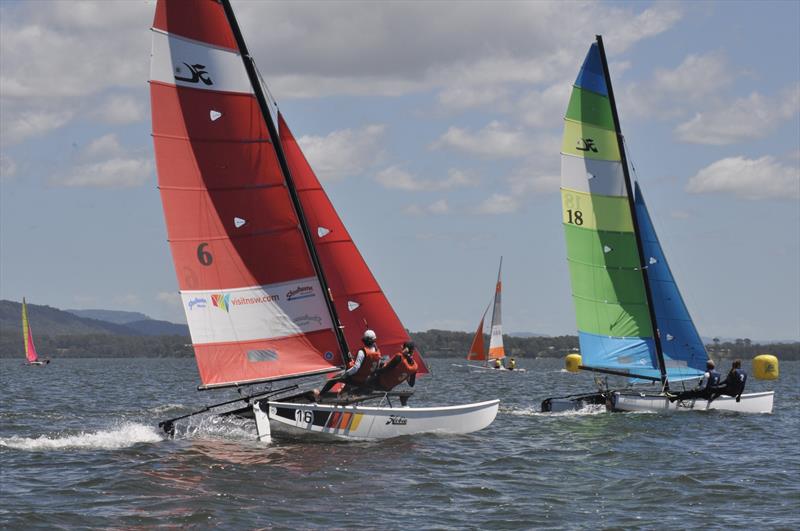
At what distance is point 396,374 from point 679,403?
10.8 meters

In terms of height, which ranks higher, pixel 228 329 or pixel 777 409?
pixel 228 329

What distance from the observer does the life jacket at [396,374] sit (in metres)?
22.3

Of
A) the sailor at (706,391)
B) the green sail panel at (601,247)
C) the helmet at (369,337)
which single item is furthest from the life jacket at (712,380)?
the helmet at (369,337)

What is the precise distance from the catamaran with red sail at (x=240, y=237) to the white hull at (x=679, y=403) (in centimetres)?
827

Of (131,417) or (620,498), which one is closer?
(620,498)

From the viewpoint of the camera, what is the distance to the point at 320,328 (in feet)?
73.4

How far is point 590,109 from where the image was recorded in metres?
31.4

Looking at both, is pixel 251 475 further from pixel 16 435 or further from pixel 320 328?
pixel 16 435

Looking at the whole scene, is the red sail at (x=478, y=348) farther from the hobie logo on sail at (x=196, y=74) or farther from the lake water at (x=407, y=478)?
the hobie logo on sail at (x=196, y=74)

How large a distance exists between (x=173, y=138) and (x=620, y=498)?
989cm

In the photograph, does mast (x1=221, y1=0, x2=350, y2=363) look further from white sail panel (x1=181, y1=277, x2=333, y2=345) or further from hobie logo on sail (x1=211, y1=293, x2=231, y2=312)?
hobie logo on sail (x1=211, y1=293, x2=231, y2=312)

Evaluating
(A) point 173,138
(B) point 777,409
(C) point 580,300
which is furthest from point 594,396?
(A) point 173,138

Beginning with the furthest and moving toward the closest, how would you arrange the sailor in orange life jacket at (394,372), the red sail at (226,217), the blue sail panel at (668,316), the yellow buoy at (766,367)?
the yellow buoy at (766,367)
the blue sail panel at (668,316)
the sailor in orange life jacket at (394,372)
the red sail at (226,217)

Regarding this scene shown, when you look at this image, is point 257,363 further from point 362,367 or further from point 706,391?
point 706,391
